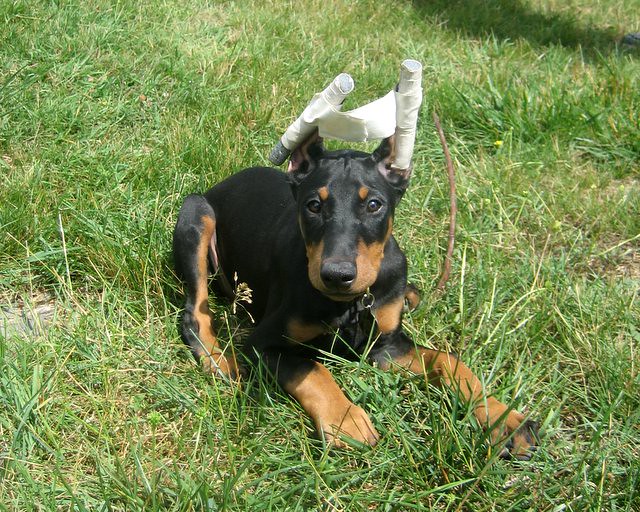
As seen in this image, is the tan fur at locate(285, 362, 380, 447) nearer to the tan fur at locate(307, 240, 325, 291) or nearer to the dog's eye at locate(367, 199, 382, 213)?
the tan fur at locate(307, 240, 325, 291)

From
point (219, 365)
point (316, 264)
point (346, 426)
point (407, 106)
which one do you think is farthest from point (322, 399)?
point (407, 106)

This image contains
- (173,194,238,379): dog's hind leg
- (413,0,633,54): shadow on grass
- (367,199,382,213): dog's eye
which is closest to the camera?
(367,199,382,213): dog's eye

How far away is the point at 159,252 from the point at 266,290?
69cm

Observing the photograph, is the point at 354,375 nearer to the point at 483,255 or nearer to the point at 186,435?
the point at 186,435

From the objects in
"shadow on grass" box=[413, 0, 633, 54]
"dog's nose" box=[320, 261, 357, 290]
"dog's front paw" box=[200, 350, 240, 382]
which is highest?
"dog's nose" box=[320, 261, 357, 290]

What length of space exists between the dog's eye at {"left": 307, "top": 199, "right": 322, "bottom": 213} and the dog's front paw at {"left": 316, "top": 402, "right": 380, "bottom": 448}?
32.7 inches

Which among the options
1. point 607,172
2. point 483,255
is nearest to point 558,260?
point 483,255

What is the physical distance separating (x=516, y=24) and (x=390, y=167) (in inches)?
208

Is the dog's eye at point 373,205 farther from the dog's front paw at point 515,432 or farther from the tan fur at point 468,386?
the dog's front paw at point 515,432

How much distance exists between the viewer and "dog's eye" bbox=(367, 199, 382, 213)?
11.4 feet

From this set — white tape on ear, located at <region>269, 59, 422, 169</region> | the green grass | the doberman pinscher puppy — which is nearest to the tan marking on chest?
the doberman pinscher puppy

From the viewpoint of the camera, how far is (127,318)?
400 cm

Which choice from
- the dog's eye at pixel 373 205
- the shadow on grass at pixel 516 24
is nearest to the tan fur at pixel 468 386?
the dog's eye at pixel 373 205

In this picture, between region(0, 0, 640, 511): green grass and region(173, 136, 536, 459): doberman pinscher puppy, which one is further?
region(173, 136, 536, 459): doberman pinscher puppy
